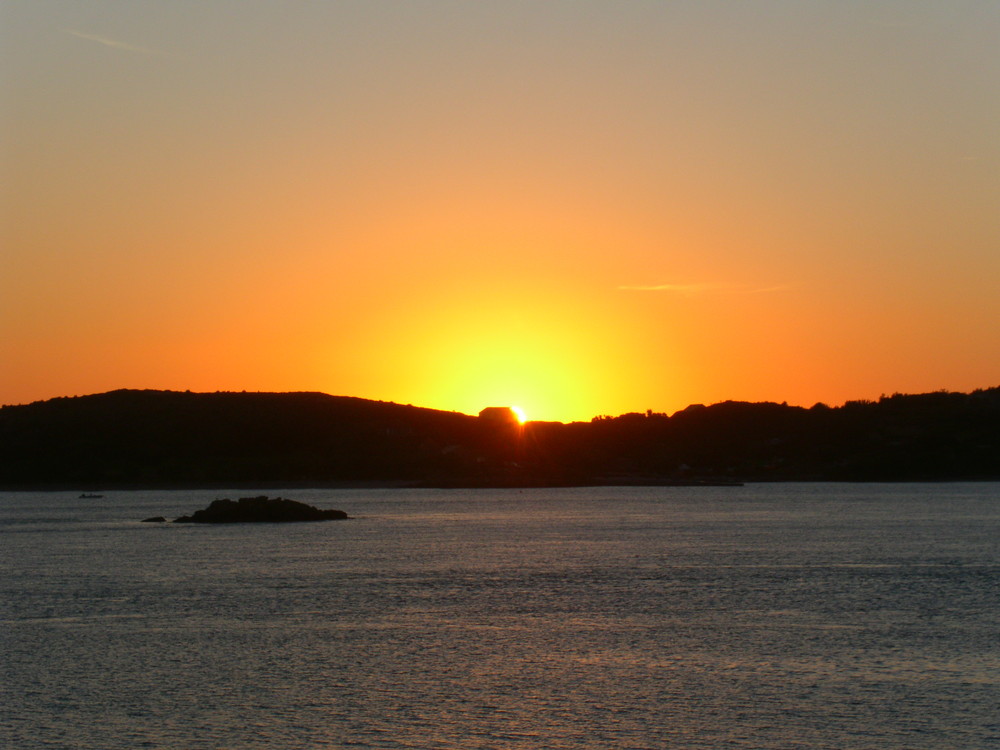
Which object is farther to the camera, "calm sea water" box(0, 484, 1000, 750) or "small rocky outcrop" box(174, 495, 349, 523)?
"small rocky outcrop" box(174, 495, 349, 523)

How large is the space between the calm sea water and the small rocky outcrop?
2964cm

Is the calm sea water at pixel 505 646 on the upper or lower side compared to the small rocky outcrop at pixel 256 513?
lower

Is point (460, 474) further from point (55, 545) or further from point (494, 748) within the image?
point (494, 748)

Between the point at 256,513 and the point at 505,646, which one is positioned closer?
the point at 505,646

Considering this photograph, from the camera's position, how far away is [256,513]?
102562mm

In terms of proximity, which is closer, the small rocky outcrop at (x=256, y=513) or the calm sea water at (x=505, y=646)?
the calm sea water at (x=505, y=646)

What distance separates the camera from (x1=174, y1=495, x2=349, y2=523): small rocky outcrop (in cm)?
9944

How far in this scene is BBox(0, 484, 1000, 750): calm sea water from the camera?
72.2 ft

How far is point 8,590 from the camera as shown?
4572 cm

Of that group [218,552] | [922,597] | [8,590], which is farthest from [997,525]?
[8,590]

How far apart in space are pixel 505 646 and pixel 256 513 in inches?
2967

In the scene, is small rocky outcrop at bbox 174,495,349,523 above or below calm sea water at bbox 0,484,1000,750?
above

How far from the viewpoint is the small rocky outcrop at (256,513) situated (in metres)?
99.4

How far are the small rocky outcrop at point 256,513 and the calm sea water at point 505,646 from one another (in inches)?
1167
